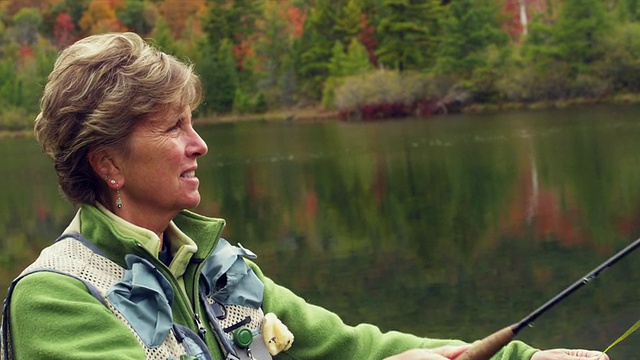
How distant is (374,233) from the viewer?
35.2 ft

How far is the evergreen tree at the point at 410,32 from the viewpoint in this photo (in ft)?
113

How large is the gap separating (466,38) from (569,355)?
31.4 m

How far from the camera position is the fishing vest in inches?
60.5

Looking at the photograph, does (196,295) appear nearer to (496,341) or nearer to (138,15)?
(496,341)

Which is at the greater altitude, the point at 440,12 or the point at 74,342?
the point at 74,342

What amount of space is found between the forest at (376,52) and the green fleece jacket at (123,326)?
2682 cm

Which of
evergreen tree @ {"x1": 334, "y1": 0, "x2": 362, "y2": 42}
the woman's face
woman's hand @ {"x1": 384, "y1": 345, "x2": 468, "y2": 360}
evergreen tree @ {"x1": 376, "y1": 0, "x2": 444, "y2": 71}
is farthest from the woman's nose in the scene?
evergreen tree @ {"x1": 334, "y1": 0, "x2": 362, "y2": 42}

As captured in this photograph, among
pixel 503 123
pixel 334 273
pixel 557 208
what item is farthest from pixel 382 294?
pixel 503 123

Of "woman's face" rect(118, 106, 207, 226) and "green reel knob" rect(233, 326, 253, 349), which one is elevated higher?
"woman's face" rect(118, 106, 207, 226)

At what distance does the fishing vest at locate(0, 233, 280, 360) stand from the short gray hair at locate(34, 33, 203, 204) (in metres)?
0.15

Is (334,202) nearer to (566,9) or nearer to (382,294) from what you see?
(382,294)

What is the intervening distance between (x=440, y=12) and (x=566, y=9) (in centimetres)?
534

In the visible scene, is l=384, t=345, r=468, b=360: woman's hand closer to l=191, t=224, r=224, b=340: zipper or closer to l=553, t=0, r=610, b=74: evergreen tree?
l=191, t=224, r=224, b=340: zipper

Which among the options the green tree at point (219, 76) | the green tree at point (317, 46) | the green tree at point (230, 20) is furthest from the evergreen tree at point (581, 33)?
the green tree at point (230, 20)
